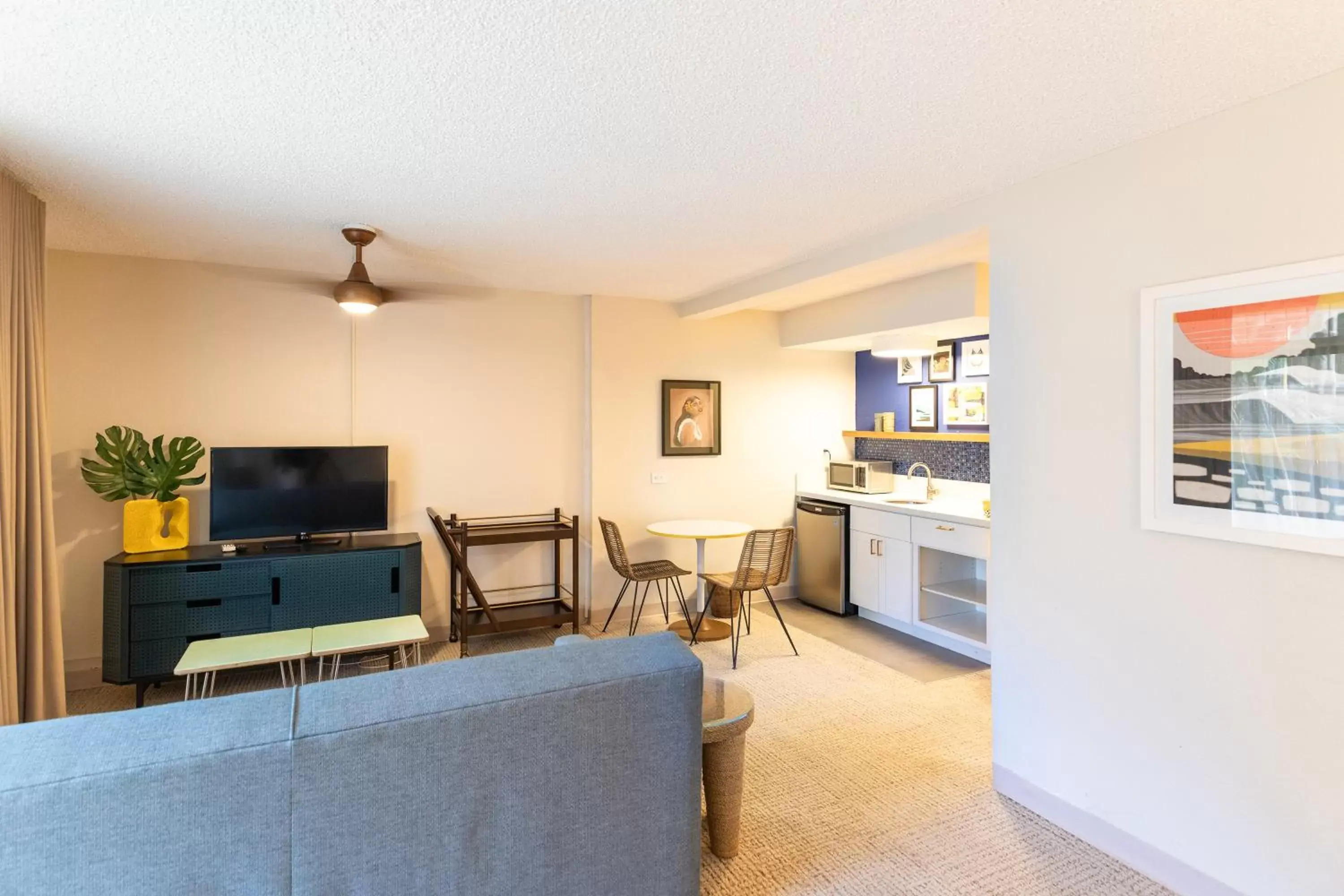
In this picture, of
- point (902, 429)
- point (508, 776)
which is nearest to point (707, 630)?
point (902, 429)

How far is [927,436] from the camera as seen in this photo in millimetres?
4980

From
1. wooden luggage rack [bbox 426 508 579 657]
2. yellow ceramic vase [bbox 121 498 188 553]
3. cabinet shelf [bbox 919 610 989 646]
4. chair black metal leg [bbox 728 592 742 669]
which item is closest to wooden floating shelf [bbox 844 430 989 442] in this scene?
cabinet shelf [bbox 919 610 989 646]

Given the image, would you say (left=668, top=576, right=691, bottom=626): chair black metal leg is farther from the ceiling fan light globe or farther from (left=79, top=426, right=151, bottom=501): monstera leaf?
(left=79, top=426, right=151, bottom=501): monstera leaf

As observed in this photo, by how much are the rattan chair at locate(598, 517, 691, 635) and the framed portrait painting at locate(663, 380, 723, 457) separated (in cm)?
84

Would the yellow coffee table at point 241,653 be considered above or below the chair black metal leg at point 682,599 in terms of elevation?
above

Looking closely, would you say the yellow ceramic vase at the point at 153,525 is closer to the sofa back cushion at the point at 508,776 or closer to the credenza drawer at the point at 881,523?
the sofa back cushion at the point at 508,776

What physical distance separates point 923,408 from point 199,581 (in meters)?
4.87

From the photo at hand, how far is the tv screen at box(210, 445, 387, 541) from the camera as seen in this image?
154 inches

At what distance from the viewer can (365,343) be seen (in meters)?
4.41

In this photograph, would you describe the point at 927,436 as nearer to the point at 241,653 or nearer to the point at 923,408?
the point at 923,408

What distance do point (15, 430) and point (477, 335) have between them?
2.58 metres

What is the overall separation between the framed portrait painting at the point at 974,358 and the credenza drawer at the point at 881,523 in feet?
3.82

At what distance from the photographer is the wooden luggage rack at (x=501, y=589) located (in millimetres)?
4242

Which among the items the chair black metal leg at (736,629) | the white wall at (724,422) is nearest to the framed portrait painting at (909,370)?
the white wall at (724,422)
